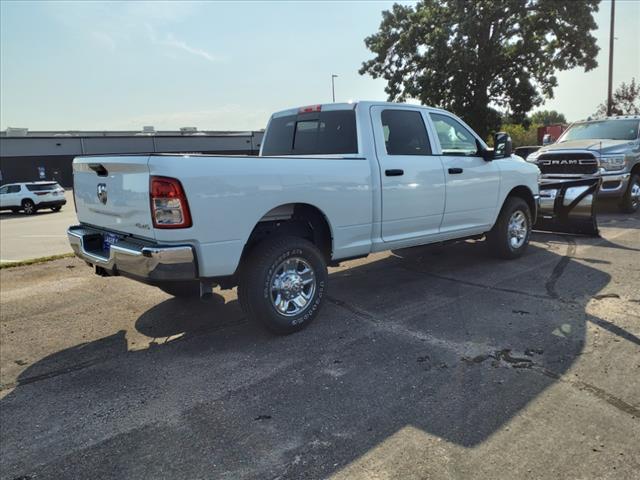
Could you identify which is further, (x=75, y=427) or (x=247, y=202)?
(x=247, y=202)

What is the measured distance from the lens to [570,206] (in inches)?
321

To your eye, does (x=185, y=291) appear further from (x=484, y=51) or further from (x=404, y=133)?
(x=484, y=51)

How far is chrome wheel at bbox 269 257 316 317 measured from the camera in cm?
423

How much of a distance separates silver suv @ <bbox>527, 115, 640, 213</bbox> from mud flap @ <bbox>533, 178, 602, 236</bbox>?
223 centimetres

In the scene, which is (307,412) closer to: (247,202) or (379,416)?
(379,416)

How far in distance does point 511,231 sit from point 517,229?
0.14 metres

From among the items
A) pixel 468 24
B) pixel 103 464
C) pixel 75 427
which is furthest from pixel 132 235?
pixel 468 24

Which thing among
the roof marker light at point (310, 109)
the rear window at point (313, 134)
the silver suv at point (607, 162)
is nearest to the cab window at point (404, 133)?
the rear window at point (313, 134)

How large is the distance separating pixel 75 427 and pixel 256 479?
1318 mm

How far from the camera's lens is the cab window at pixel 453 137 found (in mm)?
5673

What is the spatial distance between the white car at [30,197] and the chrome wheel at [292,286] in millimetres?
24916

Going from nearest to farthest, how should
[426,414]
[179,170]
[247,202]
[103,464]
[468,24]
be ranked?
[103,464] → [426,414] → [179,170] → [247,202] → [468,24]

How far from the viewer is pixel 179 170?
3.51 m

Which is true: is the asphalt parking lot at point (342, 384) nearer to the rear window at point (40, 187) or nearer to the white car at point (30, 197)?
the white car at point (30, 197)
